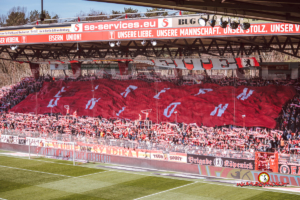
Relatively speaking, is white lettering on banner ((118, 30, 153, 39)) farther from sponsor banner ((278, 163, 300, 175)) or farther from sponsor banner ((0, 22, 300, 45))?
sponsor banner ((278, 163, 300, 175))

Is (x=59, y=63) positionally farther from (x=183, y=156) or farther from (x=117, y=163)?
(x=183, y=156)

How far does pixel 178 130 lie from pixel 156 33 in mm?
5719

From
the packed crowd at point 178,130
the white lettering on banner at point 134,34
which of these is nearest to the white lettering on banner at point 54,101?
the packed crowd at point 178,130

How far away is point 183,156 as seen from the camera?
761 inches

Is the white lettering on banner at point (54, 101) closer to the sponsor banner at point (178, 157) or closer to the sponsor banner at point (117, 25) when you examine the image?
the sponsor banner at point (117, 25)

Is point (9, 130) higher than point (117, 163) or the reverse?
higher

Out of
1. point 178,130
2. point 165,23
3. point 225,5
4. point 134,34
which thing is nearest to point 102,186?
point 178,130

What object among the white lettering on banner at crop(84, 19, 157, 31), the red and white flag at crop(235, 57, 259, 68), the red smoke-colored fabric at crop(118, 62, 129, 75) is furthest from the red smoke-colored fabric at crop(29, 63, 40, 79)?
the red and white flag at crop(235, 57, 259, 68)

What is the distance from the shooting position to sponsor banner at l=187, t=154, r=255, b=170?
1745 cm

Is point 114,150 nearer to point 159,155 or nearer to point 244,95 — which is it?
point 159,155

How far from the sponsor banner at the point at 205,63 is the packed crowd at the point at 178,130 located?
0.93 m

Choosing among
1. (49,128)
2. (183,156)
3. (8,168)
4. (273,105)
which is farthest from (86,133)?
(273,105)

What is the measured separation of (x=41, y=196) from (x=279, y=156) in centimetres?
1013

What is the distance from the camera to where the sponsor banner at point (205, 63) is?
22.2 metres
